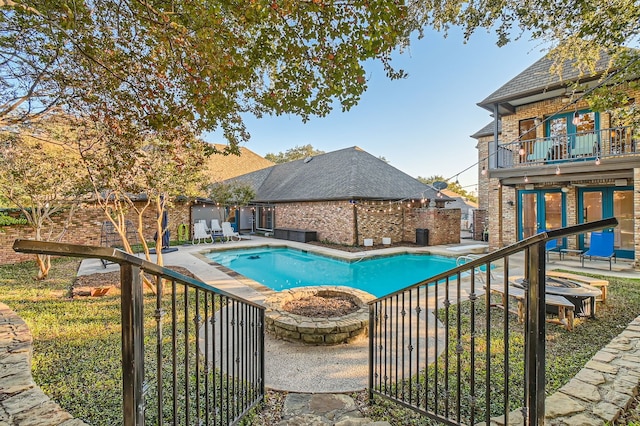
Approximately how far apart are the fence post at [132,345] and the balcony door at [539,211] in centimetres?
1407

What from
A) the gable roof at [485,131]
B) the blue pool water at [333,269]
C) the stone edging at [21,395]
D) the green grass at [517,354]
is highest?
the gable roof at [485,131]

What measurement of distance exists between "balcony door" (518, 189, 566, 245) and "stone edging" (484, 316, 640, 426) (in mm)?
10211

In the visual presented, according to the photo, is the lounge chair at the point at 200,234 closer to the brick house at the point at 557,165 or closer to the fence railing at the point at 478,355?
the fence railing at the point at 478,355

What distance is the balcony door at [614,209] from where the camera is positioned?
34.1 feet

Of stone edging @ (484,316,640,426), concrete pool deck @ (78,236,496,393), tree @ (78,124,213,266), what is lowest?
concrete pool deck @ (78,236,496,393)

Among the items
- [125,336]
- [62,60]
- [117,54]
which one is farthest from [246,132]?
[125,336]

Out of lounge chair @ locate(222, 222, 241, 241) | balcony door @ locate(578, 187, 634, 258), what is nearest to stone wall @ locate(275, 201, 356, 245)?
lounge chair @ locate(222, 222, 241, 241)

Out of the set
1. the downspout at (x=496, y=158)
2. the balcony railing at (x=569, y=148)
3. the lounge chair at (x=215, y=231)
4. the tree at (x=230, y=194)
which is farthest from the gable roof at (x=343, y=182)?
the balcony railing at (x=569, y=148)

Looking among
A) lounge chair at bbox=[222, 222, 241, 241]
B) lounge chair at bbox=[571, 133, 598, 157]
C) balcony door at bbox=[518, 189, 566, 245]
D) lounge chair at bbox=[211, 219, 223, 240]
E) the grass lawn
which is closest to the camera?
the grass lawn

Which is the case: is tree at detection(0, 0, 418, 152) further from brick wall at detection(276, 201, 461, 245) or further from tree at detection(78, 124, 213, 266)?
brick wall at detection(276, 201, 461, 245)

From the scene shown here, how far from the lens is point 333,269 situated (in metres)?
11.4

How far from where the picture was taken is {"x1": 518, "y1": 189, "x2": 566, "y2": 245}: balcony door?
11.9 metres

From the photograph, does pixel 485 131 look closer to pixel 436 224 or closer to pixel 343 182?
pixel 436 224

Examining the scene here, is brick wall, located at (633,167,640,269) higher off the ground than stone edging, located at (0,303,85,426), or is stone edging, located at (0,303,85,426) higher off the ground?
brick wall, located at (633,167,640,269)
